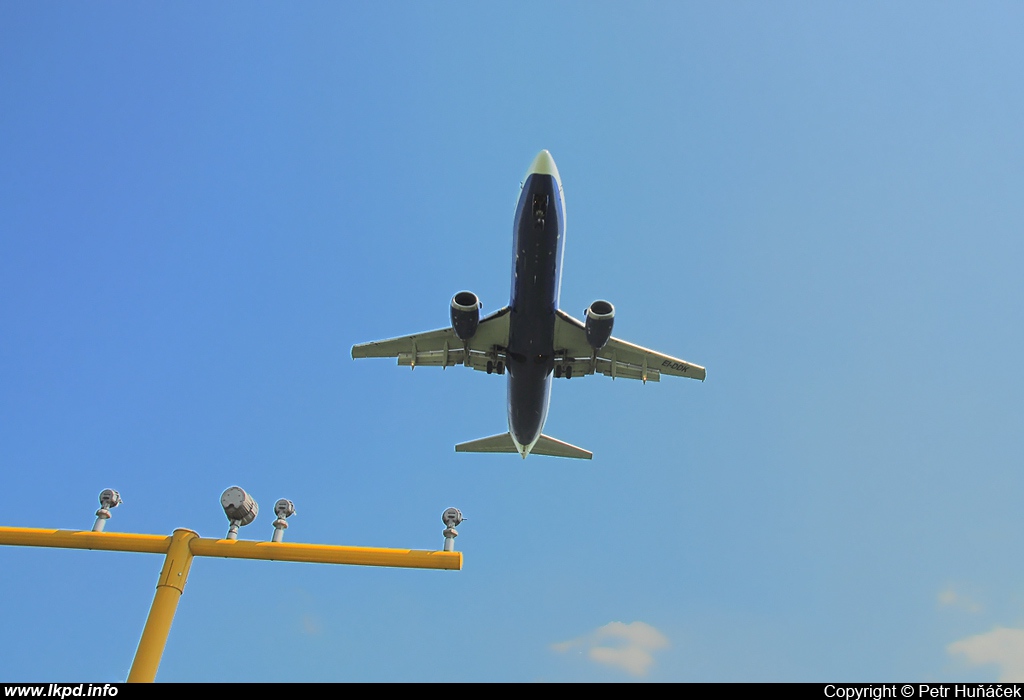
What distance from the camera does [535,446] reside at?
110ft

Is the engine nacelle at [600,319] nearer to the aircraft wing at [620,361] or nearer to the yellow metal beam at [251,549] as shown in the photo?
the aircraft wing at [620,361]

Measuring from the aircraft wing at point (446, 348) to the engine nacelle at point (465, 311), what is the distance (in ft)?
8.58

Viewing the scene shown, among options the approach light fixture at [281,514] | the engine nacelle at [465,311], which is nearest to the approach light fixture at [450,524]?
the approach light fixture at [281,514]

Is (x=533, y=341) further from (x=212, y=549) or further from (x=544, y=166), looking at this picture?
(x=212, y=549)

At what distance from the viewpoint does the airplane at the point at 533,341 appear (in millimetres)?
20969

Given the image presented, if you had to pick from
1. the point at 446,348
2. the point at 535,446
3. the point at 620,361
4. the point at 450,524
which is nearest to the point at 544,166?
the point at 446,348

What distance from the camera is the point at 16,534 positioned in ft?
24.4

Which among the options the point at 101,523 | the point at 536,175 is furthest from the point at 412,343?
the point at 101,523

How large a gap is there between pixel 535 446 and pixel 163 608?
1060 inches

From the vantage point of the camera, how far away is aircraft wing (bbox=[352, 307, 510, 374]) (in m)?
27.0
